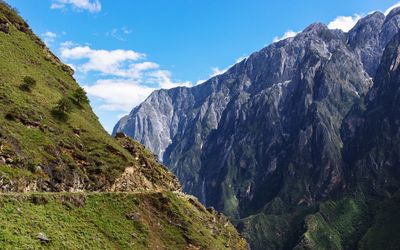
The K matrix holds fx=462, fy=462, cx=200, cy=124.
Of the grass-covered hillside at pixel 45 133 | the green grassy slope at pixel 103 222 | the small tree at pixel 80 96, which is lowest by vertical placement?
the green grassy slope at pixel 103 222

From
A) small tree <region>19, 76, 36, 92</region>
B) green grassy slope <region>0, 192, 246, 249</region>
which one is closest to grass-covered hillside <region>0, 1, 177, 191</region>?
small tree <region>19, 76, 36, 92</region>

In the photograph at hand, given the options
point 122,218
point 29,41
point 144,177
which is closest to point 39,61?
point 29,41

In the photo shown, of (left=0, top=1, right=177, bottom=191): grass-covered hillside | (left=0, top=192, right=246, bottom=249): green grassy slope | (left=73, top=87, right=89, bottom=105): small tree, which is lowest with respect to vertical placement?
(left=0, top=192, right=246, bottom=249): green grassy slope

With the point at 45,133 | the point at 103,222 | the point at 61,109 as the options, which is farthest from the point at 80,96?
the point at 103,222

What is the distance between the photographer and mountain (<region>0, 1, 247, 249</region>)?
215 feet

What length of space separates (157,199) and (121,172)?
9.57 metres

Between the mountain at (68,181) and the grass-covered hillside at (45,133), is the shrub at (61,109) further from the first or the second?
the mountain at (68,181)

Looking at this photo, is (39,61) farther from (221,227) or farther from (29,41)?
(221,227)

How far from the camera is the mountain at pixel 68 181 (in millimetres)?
65625

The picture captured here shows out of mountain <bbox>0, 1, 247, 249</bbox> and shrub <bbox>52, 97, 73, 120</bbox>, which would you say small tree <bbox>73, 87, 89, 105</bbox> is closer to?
mountain <bbox>0, 1, 247, 249</bbox>

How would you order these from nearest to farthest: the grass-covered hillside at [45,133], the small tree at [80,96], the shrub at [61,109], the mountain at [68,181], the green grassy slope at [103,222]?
the green grassy slope at [103,222]
the mountain at [68,181]
the grass-covered hillside at [45,133]
the shrub at [61,109]
the small tree at [80,96]

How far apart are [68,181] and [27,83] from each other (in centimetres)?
2910

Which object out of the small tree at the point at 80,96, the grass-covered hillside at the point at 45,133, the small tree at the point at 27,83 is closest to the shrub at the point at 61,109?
the grass-covered hillside at the point at 45,133

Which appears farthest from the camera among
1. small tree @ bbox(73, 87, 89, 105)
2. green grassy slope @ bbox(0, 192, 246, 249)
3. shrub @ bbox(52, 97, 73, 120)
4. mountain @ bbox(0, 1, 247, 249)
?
small tree @ bbox(73, 87, 89, 105)
